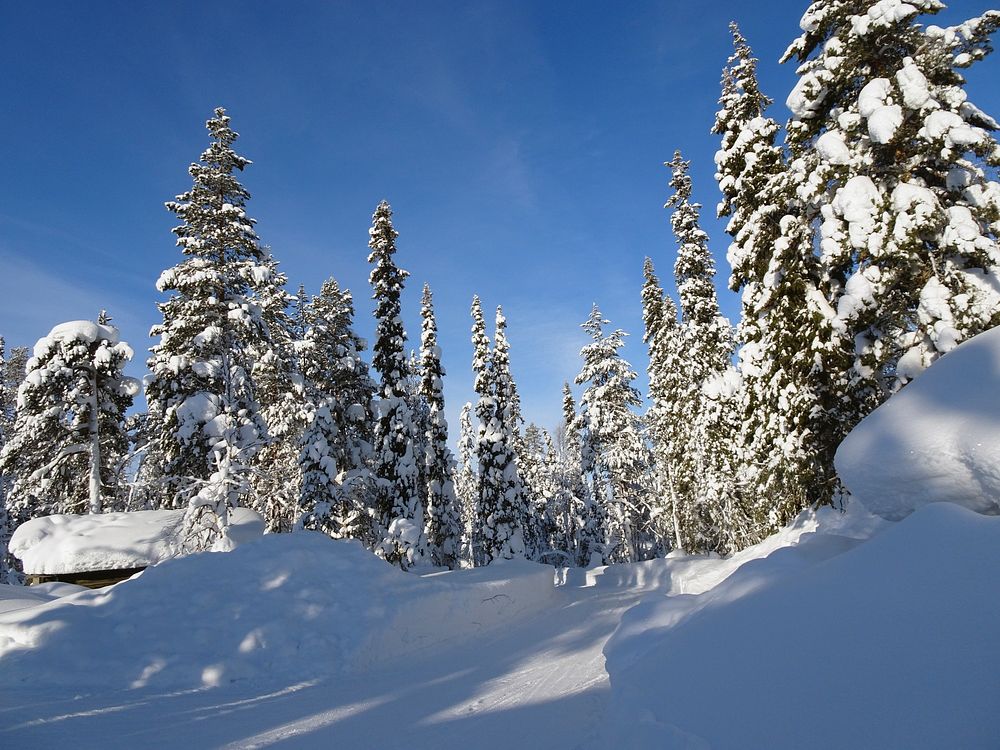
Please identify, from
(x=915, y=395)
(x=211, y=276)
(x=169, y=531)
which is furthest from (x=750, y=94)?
(x=169, y=531)

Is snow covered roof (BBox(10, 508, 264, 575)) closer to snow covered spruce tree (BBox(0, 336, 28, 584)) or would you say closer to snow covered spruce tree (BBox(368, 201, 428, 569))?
snow covered spruce tree (BBox(368, 201, 428, 569))

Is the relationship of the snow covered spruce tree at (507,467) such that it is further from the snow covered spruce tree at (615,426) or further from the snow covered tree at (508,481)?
the snow covered spruce tree at (615,426)

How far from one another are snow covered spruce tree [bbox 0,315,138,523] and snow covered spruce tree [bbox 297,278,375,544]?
6.96 m

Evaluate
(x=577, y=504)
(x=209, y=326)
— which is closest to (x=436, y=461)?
(x=209, y=326)

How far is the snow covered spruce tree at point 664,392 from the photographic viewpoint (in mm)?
23505

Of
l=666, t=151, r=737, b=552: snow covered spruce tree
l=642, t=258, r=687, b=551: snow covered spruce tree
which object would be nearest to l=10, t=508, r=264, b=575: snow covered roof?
l=666, t=151, r=737, b=552: snow covered spruce tree

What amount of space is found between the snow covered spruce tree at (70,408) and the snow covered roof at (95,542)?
548 cm

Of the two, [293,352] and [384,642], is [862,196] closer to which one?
[384,642]

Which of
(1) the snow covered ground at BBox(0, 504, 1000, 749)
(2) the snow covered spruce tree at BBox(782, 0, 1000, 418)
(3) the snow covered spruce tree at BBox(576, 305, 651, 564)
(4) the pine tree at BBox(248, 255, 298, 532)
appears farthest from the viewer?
(3) the snow covered spruce tree at BBox(576, 305, 651, 564)

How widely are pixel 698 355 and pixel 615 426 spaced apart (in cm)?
1117

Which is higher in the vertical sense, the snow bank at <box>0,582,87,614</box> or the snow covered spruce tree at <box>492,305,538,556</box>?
the snow covered spruce tree at <box>492,305,538,556</box>

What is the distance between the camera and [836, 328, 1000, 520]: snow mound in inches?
172

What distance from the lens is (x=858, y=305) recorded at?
1055 centimetres

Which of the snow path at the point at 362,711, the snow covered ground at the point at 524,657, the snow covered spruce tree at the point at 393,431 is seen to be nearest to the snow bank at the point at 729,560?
the snow covered ground at the point at 524,657
